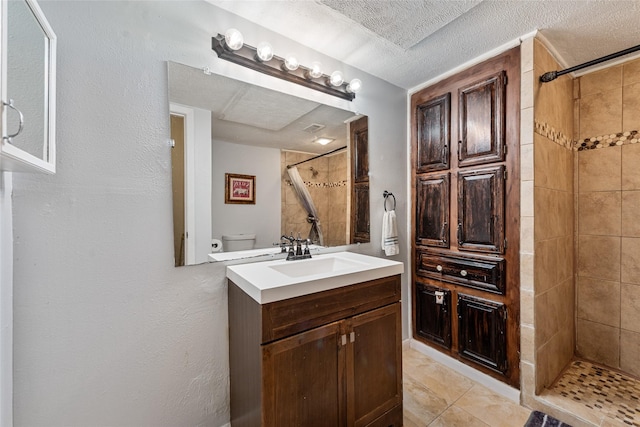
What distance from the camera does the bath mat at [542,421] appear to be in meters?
1.53

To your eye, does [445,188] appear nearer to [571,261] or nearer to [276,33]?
[571,261]

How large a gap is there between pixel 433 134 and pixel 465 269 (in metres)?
1.07

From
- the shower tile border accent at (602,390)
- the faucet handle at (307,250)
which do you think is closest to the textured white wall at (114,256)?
the faucet handle at (307,250)

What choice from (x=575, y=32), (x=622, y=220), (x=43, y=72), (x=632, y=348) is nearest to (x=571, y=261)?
(x=622, y=220)

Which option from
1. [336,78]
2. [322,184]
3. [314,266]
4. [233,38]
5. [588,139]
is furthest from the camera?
[588,139]

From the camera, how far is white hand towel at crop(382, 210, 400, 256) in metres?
2.15

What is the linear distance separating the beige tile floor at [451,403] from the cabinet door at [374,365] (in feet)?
0.78

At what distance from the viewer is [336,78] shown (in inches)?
71.7

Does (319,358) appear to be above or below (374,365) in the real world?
above

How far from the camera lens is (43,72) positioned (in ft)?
3.07

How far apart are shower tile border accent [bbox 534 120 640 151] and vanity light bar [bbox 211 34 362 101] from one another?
1.23 m

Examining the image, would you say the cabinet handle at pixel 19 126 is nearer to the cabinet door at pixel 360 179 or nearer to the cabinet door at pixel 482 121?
the cabinet door at pixel 360 179

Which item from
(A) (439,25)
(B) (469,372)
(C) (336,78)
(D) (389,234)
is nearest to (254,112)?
(C) (336,78)

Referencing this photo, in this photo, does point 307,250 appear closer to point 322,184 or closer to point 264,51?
point 322,184
